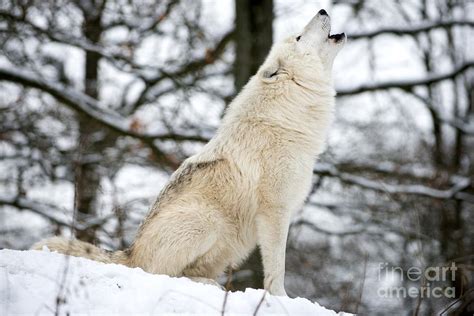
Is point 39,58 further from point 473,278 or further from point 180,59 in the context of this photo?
point 473,278

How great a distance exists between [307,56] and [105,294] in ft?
11.3

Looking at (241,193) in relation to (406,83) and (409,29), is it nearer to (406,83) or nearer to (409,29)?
(406,83)

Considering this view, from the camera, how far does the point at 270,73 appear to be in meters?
5.99

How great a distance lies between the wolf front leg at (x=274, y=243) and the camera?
5.21 meters

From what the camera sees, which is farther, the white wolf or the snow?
the white wolf

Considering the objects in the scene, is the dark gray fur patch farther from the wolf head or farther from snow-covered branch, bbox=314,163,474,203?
snow-covered branch, bbox=314,163,474,203

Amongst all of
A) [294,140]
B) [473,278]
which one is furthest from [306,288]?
[294,140]

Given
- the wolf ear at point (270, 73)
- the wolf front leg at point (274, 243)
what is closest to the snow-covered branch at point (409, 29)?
the wolf ear at point (270, 73)

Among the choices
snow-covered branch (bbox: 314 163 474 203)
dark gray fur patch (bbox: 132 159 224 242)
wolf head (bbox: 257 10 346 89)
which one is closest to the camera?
Answer: dark gray fur patch (bbox: 132 159 224 242)

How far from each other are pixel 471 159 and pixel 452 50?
5.19 metres

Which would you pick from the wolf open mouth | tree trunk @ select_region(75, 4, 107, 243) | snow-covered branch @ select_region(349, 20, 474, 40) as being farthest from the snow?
snow-covered branch @ select_region(349, 20, 474, 40)

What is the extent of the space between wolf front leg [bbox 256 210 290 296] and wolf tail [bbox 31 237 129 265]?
118 cm

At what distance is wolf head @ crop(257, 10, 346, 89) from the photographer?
6.08m

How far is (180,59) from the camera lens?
12.4 meters
